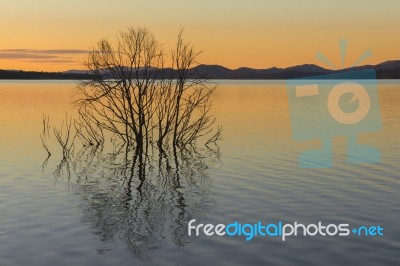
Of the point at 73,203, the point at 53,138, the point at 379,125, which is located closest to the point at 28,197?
the point at 73,203

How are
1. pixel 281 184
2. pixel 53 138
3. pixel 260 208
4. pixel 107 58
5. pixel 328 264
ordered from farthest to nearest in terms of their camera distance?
pixel 53 138 → pixel 107 58 → pixel 281 184 → pixel 260 208 → pixel 328 264

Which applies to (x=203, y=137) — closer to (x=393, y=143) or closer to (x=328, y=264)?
(x=393, y=143)

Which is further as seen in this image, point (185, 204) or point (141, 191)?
point (141, 191)

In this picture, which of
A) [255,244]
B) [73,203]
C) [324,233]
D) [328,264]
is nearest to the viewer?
[328,264]

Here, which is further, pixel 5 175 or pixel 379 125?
pixel 379 125

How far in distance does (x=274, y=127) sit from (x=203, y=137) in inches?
445

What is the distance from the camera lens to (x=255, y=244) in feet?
58.1

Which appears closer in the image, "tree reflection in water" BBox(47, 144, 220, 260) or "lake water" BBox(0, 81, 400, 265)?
"lake water" BBox(0, 81, 400, 265)

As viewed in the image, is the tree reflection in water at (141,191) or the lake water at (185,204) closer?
the lake water at (185,204)

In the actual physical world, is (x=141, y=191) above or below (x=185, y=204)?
below

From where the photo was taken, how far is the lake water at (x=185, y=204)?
16.8 m

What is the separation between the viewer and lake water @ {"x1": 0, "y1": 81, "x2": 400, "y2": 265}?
16828mm

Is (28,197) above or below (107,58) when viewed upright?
below

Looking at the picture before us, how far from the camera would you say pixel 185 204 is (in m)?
24.3
